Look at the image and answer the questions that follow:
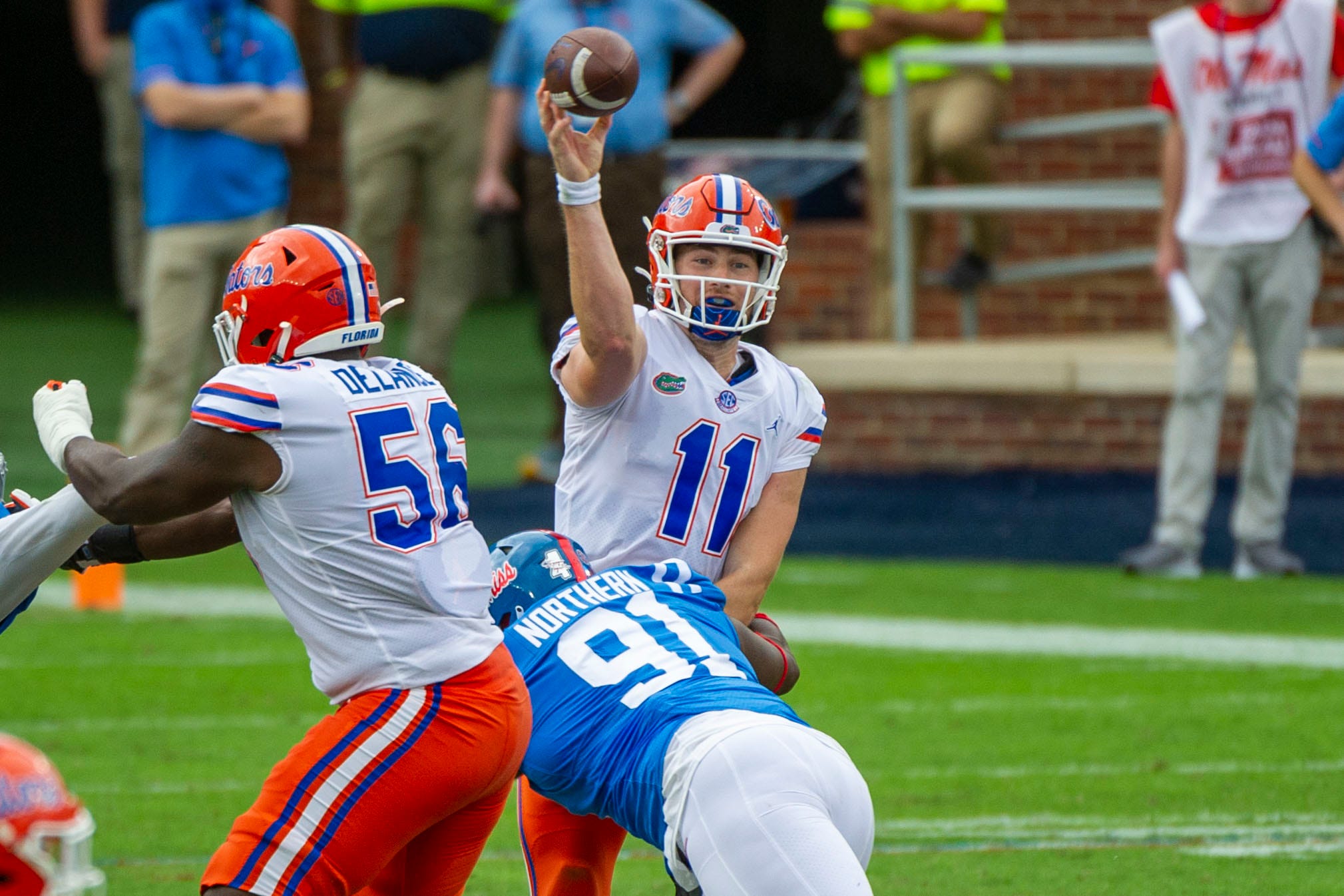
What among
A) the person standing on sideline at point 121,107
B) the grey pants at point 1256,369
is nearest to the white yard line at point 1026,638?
the grey pants at point 1256,369

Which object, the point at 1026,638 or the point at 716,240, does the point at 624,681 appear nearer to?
the point at 716,240

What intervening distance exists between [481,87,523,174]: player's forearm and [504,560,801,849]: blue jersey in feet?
21.9

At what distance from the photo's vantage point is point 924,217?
1243 centimetres

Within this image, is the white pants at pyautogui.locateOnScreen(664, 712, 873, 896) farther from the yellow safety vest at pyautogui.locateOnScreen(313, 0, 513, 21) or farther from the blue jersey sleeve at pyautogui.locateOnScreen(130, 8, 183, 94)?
the yellow safety vest at pyautogui.locateOnScreen(313, 0, 513, 21)

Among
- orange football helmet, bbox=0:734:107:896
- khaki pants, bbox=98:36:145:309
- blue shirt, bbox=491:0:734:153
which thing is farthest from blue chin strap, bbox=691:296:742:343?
khaki pants, bbox=98:36:145:309

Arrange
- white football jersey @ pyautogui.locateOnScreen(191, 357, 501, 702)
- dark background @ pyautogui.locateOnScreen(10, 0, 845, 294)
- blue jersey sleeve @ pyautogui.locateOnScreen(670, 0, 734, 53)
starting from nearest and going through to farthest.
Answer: white football jersey @ pyautogui.locateOnScreen(191, 357, 501, 702)
blue jersey sleeve @ pyautogui.locateOnScreen(670, 0, 734, 53)
dark background @ pyautogui.locateOnScreen(10, 0, 845, 294)

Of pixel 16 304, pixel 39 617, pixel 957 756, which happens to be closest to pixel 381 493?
pixel 957 756

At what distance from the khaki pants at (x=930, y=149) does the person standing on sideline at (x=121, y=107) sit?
3917mm

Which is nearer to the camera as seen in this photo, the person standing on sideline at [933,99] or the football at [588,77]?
the football at [588,77]

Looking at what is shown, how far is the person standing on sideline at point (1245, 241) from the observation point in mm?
8797

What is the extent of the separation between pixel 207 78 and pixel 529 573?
6585 millimetres

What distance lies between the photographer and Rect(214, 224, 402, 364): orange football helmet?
3.92m

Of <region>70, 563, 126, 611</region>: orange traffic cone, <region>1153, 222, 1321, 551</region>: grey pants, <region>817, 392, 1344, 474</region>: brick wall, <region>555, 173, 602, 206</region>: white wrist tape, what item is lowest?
<region>817, 392, 1344, 474</region>: brick wall

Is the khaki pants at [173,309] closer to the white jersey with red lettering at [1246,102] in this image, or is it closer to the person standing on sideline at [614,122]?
the person standing on sideline at [614,122]
